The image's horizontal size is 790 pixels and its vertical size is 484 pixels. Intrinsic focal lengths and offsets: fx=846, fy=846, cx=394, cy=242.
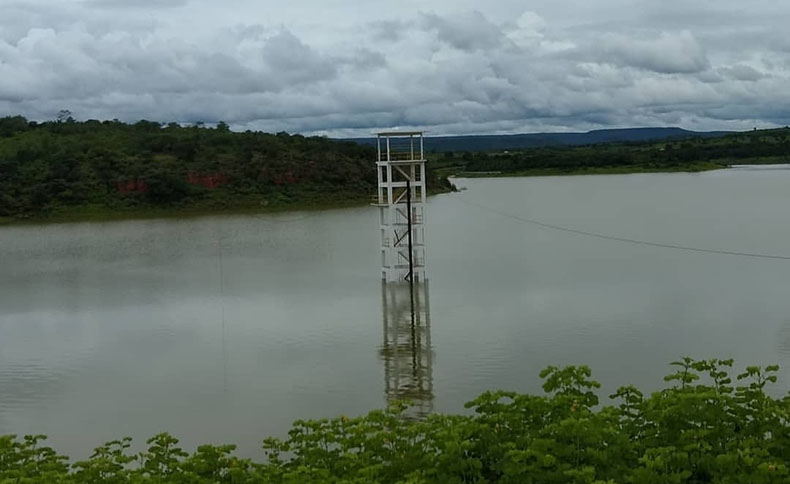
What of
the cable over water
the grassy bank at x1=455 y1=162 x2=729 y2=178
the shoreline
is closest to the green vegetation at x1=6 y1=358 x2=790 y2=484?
the cable over water

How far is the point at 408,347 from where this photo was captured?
14.8 metres

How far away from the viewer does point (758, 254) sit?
2414 cm

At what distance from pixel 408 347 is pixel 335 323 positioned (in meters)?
2.45

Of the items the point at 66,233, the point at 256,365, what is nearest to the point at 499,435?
the point at 256,365

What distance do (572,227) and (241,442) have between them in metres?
25.9

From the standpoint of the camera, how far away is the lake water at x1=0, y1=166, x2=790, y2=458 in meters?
11.9

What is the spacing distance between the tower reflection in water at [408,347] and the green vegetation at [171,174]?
32897 millimetres

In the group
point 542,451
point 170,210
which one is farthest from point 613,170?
point 542,451

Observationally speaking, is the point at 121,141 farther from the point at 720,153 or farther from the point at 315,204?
the point at 720,153

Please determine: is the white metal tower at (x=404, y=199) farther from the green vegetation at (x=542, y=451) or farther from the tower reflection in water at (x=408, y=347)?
the green vegetation at (x=542, y=451)

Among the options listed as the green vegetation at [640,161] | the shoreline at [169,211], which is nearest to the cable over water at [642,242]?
the shoreline at [169,211]

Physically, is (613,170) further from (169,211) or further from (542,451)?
(542,451)

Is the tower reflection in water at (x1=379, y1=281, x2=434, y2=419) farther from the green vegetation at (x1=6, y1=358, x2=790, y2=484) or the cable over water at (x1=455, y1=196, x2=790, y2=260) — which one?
the cable over water at (x1=455, y1=196, x2=790, y2=260)

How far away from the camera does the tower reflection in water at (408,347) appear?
464 inches
